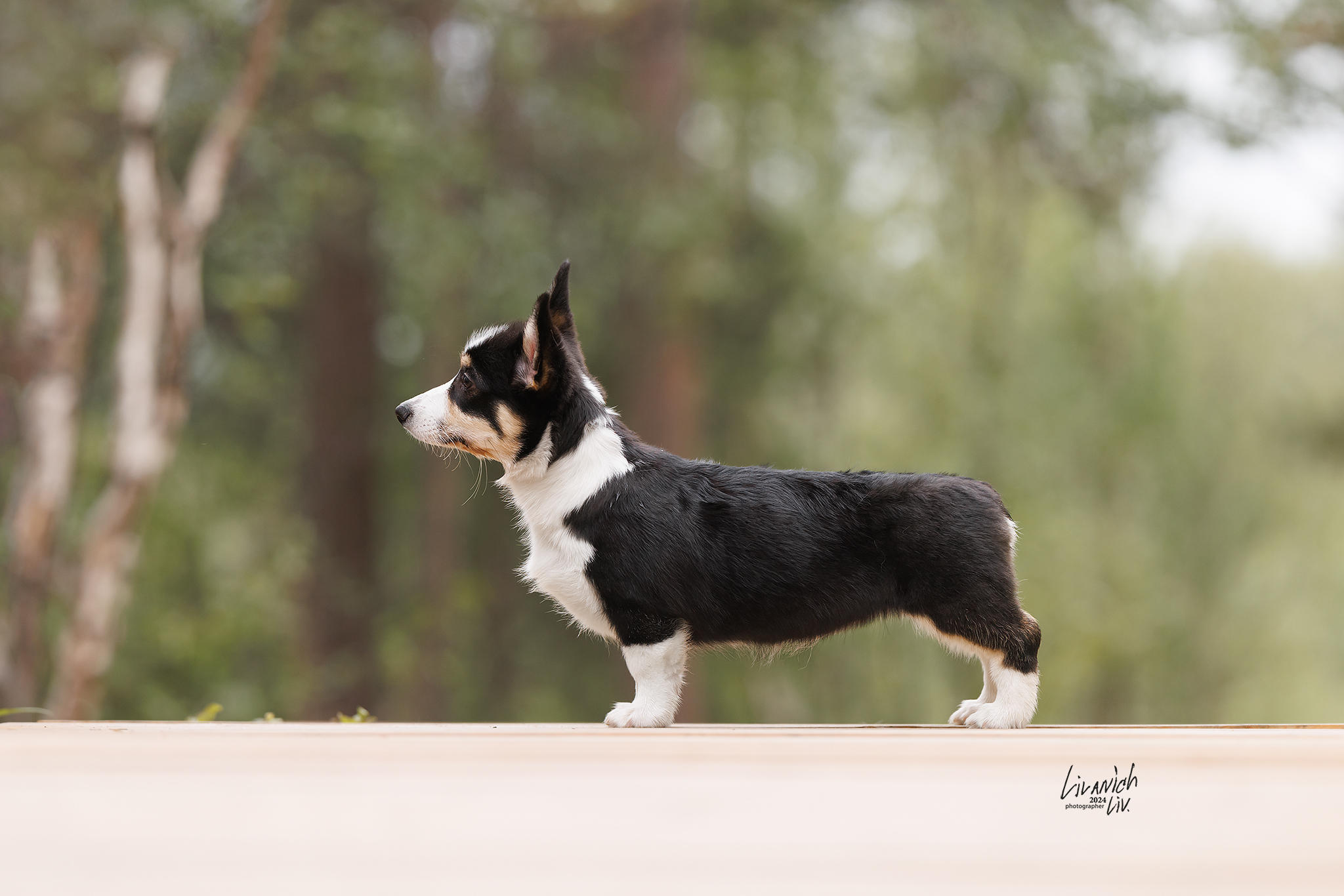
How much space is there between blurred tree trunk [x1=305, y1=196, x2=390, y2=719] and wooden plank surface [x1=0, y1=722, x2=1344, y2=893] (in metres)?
10.0

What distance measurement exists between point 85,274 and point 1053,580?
9005 mm

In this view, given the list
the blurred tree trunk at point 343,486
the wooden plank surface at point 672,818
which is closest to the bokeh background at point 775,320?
the blurred tree trunk at point 343,486

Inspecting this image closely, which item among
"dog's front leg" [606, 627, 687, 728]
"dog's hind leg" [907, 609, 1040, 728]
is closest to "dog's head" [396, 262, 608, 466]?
"dog's front leg" [606, 627, 687, 728]

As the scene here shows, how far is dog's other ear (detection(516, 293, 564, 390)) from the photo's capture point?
3051mm

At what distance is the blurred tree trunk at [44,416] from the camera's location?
33.6 feet

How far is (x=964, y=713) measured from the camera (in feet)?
10.6

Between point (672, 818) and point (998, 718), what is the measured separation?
54.8 inches

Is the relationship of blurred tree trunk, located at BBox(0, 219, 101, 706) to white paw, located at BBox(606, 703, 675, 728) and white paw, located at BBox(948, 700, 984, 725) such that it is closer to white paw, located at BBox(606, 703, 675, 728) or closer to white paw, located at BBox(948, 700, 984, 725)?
white paw, located at BBox(606, 703, 675, 728)

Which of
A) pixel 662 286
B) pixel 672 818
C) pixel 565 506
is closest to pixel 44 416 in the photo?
pixel 662 286

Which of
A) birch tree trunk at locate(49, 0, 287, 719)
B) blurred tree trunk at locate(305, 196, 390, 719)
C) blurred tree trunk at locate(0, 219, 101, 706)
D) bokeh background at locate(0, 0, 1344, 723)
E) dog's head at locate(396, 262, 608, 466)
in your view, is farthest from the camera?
blurred tree trunk at locate(305, 196, 390, 719)

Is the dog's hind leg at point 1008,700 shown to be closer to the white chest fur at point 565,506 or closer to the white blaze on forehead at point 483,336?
the white chest fur at point 565,506

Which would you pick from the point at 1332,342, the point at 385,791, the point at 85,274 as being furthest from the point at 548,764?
the point at 1332,342

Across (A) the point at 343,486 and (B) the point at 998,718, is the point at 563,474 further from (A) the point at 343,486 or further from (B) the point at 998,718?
(A) the point at 343,486

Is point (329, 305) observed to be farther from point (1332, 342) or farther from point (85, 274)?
point (1332, 342)
